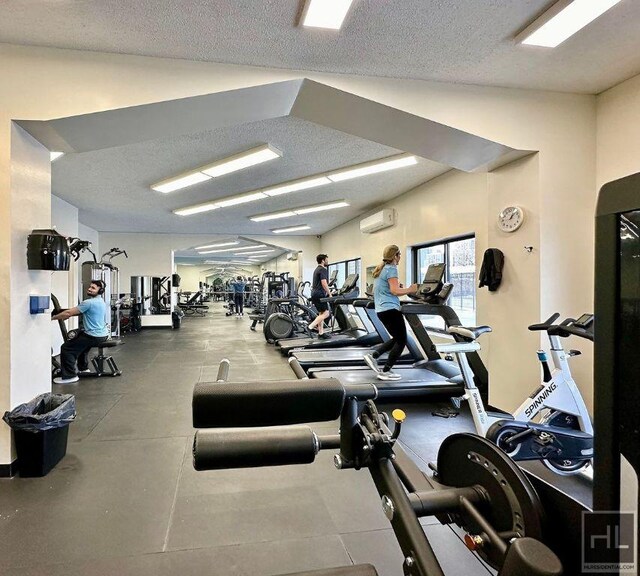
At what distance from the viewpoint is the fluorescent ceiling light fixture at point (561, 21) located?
2.26 metres

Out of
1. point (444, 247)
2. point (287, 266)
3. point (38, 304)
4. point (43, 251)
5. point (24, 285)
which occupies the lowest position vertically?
point (38, 304)

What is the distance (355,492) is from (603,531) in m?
1.91

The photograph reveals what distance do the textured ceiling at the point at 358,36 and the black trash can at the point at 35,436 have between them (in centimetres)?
240

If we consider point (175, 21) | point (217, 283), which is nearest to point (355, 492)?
point (175, 21)

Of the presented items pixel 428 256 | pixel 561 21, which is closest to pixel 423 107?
pixel 561 21

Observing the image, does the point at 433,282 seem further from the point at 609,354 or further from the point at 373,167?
the point at 609,354

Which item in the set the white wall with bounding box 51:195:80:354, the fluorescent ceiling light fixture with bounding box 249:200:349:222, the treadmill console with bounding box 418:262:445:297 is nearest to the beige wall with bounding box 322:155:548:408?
the treadmill console with bounding box 418:262:445:297

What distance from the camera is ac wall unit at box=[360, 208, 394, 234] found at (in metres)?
7.48

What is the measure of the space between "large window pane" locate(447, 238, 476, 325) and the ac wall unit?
1597mm

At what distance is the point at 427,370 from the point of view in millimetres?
4770

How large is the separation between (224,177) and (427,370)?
3.80 m

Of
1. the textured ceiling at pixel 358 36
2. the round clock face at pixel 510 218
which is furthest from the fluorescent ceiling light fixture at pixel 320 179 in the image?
the textured ceiling at pixel 358 36

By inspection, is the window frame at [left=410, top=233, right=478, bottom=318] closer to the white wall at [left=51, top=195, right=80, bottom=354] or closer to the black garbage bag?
the black garbage bag

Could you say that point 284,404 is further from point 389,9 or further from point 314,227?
point 314,227
